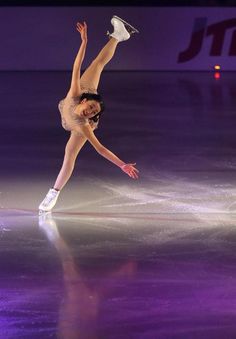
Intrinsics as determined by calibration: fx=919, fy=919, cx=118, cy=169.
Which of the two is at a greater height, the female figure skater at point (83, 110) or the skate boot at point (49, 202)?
the female figure skater at point (83, 110)

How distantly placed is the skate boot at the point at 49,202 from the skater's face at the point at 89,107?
2.86 ft

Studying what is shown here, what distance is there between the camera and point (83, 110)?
7.11m

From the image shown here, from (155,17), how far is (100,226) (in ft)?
40.8

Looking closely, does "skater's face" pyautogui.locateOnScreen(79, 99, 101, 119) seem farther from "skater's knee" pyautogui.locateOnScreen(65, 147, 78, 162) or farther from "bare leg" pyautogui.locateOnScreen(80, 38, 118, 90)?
"skater's knee" pyautogui.locateOnScreen(65, 147, 78, 162)

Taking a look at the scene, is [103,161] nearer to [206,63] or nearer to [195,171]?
[195,171]

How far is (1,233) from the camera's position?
279 inches

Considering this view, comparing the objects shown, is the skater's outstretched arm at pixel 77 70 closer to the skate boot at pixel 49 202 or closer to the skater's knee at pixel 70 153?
the skater's knee at pixel 70 153

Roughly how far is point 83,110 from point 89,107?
0.06 m

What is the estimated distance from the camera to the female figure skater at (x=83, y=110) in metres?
7.08

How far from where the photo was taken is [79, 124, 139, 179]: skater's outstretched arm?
272 inches
